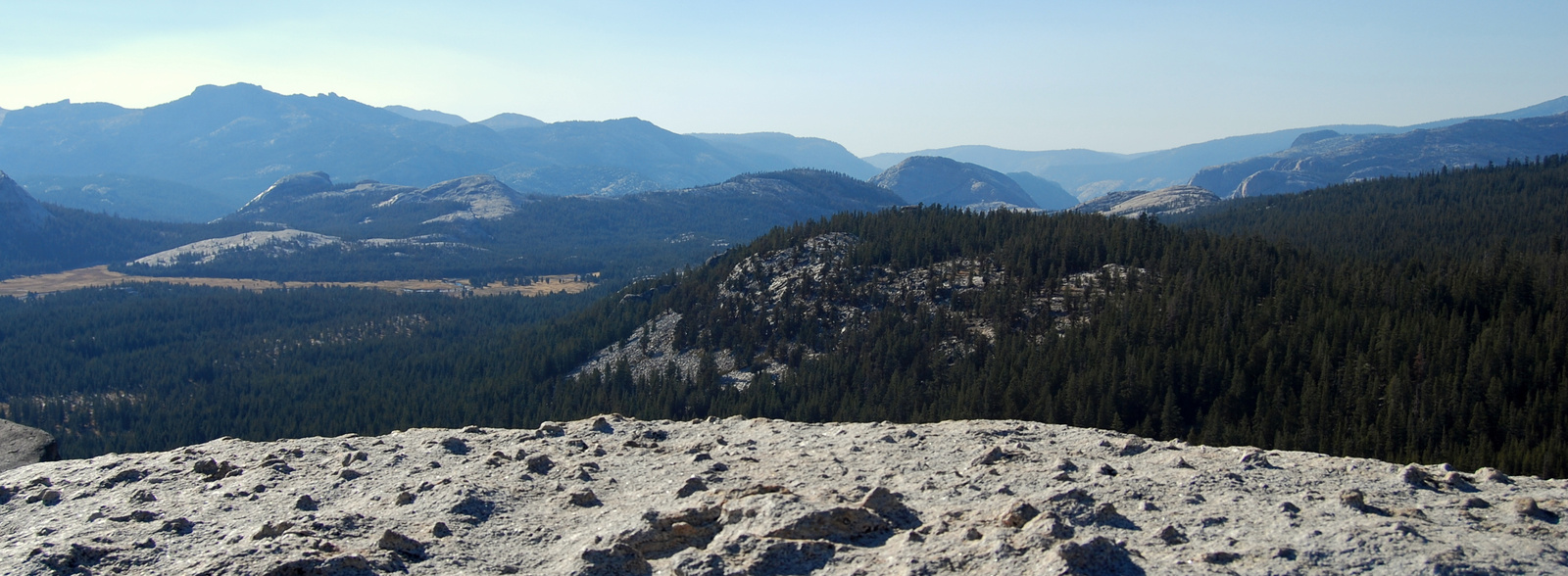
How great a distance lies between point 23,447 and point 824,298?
255 feet

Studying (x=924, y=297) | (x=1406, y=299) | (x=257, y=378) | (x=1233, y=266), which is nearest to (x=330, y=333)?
(x=257, y=378)

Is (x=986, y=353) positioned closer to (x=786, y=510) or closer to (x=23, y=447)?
(x=786, y=510)

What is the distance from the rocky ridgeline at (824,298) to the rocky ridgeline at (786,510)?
203ft

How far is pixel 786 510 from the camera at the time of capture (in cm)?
1753

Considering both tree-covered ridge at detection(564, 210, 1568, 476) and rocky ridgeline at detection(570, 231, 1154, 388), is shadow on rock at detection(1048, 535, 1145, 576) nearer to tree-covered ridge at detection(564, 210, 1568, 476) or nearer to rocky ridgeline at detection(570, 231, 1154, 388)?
tree-covered ridge at detection(564, 210, 1568, 476)

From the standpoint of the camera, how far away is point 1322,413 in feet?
201

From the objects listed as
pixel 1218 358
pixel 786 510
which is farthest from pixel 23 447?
pixel 1218 358

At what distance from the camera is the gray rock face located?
87.9 ft

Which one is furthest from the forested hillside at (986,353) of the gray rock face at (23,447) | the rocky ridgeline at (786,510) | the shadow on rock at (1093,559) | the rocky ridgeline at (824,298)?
the gray rock face at (23,447)

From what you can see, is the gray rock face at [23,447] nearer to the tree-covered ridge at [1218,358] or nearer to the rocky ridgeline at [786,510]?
the rocky ridgeline at [786,510]

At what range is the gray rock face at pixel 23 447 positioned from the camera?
87.9 ft

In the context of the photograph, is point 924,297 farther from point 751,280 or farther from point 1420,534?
point 1420,534

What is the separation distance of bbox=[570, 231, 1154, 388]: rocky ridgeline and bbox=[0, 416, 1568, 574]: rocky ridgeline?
61.7m

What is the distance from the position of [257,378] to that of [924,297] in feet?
298
